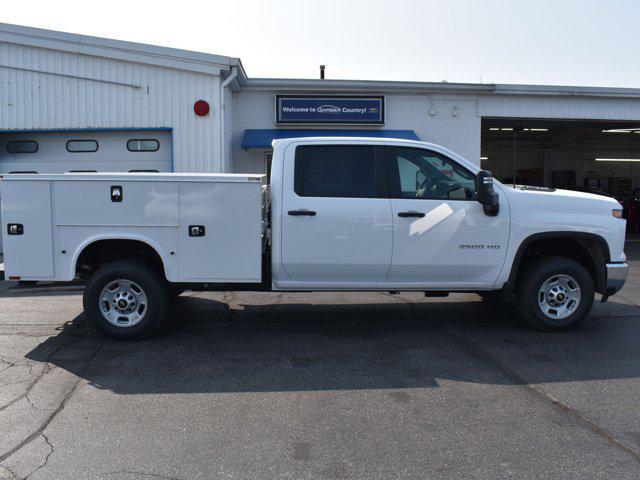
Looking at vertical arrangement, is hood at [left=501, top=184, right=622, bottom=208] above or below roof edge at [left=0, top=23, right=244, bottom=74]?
below

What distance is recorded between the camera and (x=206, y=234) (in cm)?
606

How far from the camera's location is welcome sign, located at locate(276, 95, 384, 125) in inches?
531

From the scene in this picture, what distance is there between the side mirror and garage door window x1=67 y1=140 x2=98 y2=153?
9130mm

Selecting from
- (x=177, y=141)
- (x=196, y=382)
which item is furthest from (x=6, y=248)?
(x=177, y=141)

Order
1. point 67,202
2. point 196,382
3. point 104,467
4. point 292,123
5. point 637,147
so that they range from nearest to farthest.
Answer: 1. point 104,467
2. point 196,382
3. point 67,202
4. point 292,123
5. point 637,147

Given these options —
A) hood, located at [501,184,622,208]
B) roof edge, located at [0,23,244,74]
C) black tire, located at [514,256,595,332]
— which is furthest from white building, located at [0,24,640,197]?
black tire, located at [514,256,595,332]

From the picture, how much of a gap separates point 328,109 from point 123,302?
8.55 m

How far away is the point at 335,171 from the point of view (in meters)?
6.33

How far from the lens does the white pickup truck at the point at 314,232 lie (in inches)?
235

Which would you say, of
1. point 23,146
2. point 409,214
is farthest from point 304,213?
point 23,146

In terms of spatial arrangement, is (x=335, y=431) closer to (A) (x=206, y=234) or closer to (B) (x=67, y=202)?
(A) (x=206, y=234)

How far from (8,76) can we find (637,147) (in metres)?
25.5

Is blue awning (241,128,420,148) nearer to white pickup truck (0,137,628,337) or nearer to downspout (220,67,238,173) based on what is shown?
downspout (220,67,238,173)

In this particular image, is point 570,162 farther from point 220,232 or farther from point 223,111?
point 220,232
